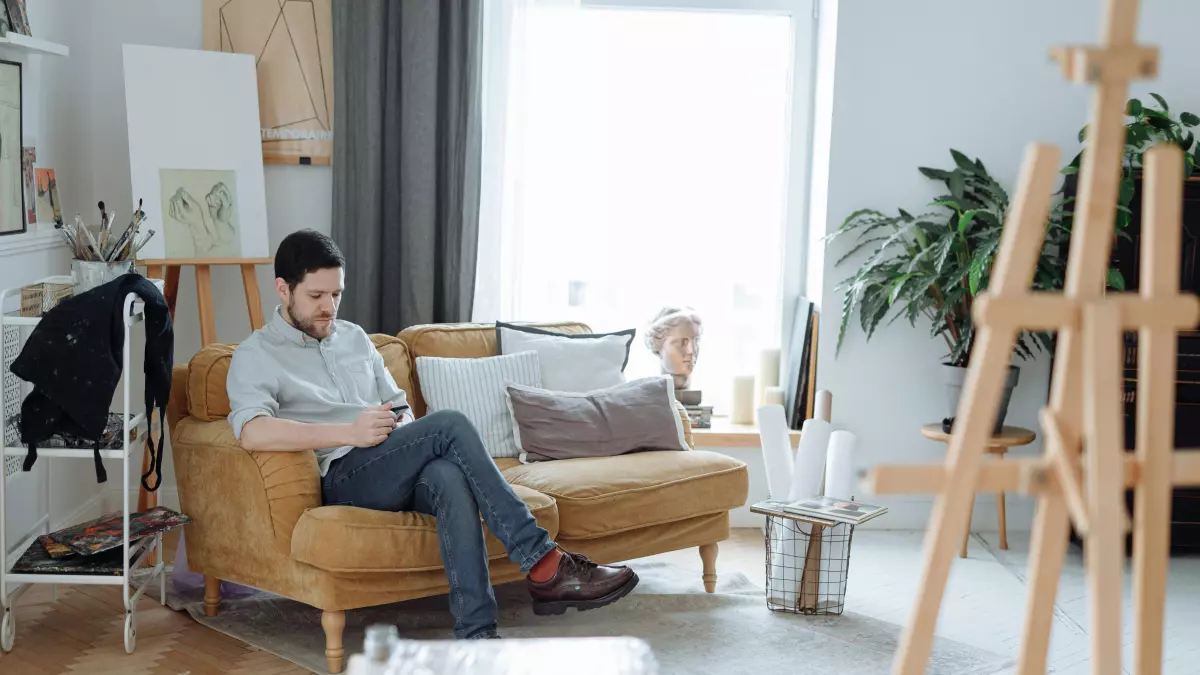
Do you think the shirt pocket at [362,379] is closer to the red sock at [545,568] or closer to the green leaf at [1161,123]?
the red sock at [545,568]

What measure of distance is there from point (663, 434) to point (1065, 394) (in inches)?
80.9

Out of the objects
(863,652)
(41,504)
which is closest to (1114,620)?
(863,652)

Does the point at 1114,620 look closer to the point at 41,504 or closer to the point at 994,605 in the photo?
the point at 994,605

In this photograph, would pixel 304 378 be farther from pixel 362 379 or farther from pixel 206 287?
pixel 206 287

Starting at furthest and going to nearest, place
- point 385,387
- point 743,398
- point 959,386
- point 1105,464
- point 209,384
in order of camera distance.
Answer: point 743,398
point 959,386
point 385,387
point 209,384
point 1105,464

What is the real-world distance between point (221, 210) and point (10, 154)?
2.23 feet

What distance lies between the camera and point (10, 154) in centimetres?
335

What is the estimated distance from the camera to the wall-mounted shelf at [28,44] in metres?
3.12

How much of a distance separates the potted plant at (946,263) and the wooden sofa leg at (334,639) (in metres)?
2.04

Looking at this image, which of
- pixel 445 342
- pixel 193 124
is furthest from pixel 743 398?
pixel 193 124

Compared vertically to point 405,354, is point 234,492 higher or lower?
lower

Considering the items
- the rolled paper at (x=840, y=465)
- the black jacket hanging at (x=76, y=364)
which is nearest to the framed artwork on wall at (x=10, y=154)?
the black jacket hanging at (x=76, y=364)

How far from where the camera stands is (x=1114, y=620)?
1.59 metres

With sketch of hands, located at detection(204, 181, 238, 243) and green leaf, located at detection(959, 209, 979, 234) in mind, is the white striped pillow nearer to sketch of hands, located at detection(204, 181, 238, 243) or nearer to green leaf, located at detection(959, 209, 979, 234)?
sketch of hands, located at detection(204, 181, 238, 243)
